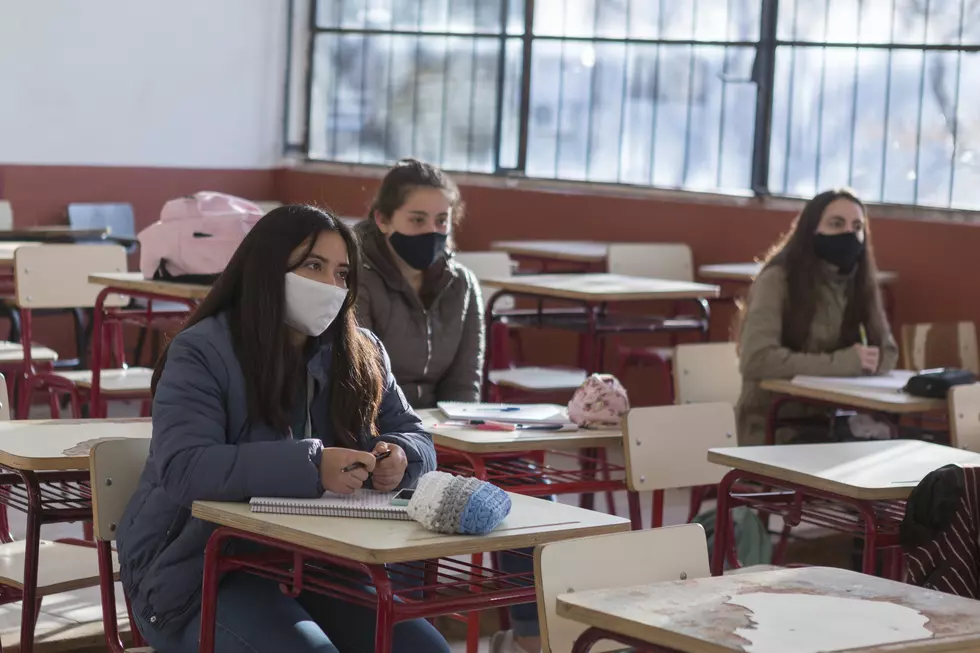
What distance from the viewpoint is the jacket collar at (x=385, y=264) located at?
400cm

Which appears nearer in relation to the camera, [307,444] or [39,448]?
[307,444]

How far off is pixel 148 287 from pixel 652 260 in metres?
2.65

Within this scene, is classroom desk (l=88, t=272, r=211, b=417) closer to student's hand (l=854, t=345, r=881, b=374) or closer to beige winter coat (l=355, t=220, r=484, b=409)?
beige winter coat (l=355, t=220, r=484, b=409)

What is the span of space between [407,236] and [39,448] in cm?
128

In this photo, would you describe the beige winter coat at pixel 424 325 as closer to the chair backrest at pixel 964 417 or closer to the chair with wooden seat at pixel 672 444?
Answer: the chair with wooden seat at pixel 672 444

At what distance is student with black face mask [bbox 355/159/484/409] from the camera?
13.1 ft

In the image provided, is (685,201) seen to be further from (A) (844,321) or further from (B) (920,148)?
(A) (844,321)

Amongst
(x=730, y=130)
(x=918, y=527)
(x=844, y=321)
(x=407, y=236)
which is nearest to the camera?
(x=918, y=527)

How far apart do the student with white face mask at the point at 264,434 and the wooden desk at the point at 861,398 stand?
81.0 inches

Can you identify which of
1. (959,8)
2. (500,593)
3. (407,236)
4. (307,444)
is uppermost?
(959,8)

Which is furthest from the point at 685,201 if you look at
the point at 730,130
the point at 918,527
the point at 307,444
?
the point at 307,444

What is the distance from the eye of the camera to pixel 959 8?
6.43m

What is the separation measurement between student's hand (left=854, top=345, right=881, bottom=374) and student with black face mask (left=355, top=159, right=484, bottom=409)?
1449mm

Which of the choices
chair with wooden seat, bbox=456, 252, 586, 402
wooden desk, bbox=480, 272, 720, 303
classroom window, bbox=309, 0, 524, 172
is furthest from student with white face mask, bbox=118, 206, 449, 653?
classroom window, bbox=309, 0, 524, 172
